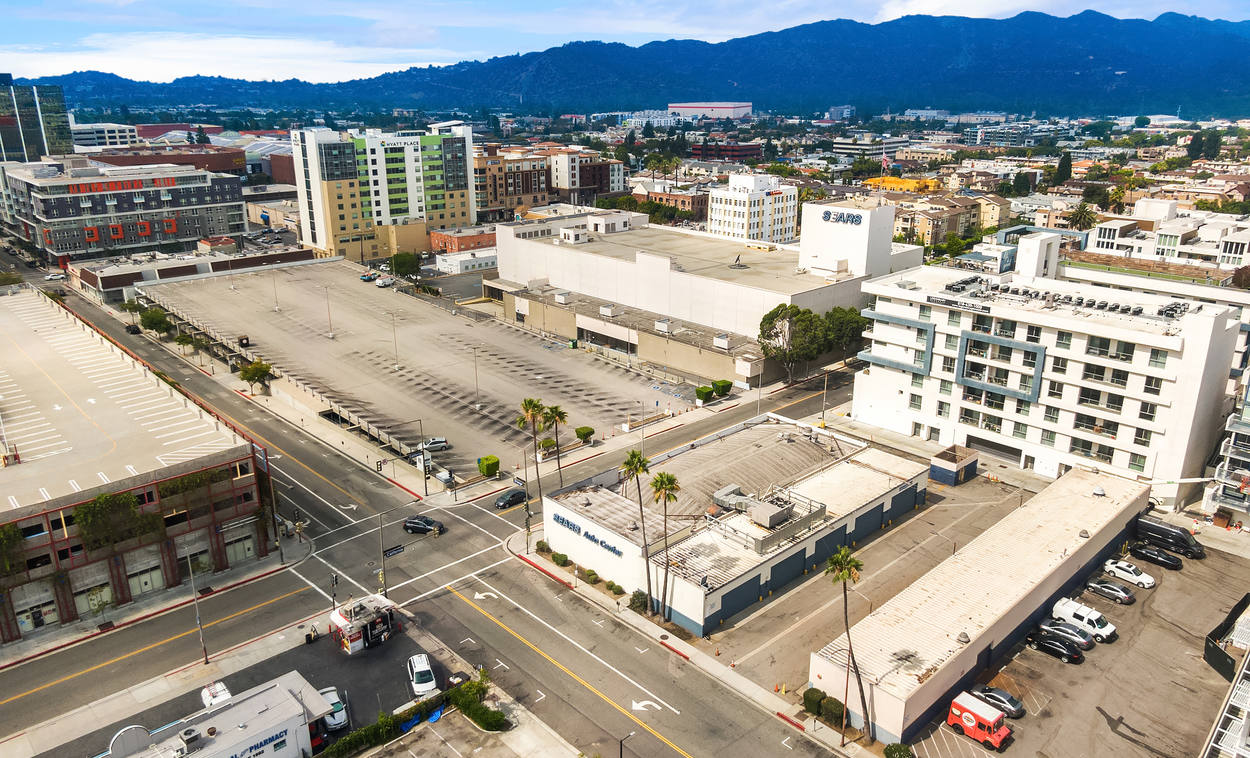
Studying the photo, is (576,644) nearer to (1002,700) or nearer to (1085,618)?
(1002,700)

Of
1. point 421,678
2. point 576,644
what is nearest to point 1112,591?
point 576,644

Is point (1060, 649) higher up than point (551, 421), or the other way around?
point (551, 421)

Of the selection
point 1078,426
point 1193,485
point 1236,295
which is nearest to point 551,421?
point 1078,426

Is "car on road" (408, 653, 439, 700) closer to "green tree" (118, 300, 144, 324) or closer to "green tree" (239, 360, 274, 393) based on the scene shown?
"green tree" (239, 360, 274, 393)

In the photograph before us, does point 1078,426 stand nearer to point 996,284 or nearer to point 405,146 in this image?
point 996,284

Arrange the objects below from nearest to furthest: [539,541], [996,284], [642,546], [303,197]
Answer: [642,546] → [539,541] → [996,284] → [303,197]

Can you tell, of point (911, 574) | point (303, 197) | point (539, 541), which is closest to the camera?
point (911, 574)

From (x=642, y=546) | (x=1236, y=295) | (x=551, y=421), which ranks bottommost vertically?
(x=642, y=546)
